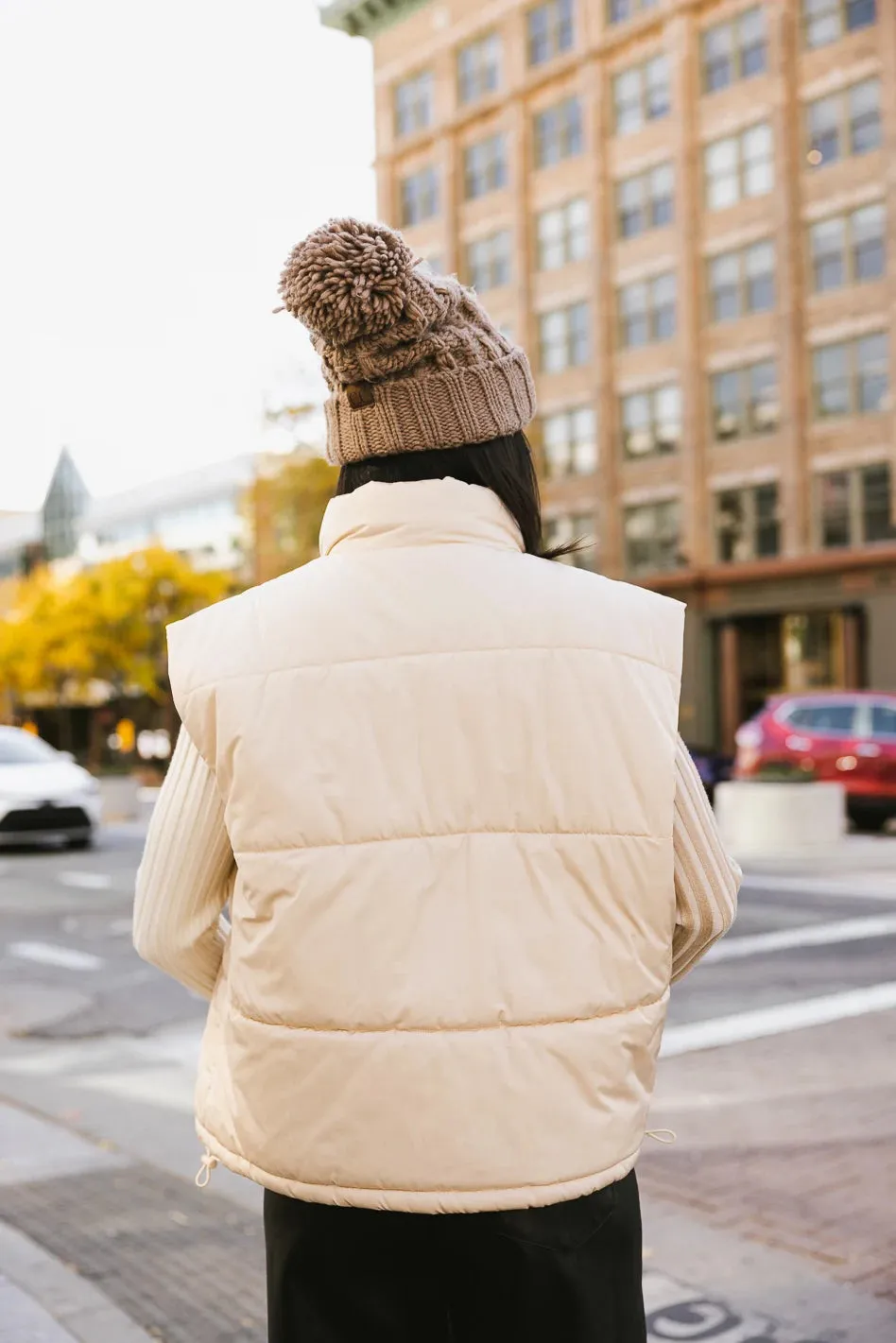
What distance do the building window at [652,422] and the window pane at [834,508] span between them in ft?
14.9

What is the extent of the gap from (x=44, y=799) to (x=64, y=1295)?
14759 millimetres

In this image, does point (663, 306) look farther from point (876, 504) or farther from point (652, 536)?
point (876, 504)

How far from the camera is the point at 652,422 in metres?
35.5

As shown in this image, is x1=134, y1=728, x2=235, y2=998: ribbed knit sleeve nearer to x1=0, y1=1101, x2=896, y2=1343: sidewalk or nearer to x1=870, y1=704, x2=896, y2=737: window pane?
x1=0, y1=1101, x2=896, y2=1343: sidewalk

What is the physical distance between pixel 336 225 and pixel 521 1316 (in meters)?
1.38

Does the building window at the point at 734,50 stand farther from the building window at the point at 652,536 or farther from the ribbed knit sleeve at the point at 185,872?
the ribbed knit sleeve at the point at 185,872

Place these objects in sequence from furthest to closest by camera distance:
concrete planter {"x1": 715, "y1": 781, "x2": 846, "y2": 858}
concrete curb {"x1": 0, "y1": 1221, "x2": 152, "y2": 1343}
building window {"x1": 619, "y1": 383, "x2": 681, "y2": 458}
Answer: building window {"x1": 619, "y1": 383, "x2": 681, "y2": 458} → concrete planter {"x1": 715, "y1": 781, "x2": 846, "y2": 858} → concrete curb {"x1": 0, "y1": 1221, "x2": 152, "y2": 1343}

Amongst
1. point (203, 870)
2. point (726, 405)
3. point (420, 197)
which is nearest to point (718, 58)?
point (726, 405)

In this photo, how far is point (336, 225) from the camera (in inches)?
72.4

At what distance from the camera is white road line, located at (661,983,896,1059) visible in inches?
268

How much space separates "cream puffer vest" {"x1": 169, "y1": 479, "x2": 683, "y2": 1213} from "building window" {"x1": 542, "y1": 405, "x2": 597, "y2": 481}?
116 feet

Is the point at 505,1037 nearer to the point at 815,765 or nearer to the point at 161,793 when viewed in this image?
the point at 161,793

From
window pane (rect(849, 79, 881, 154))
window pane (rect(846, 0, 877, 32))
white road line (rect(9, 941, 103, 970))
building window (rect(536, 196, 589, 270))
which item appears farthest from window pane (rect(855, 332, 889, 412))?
white road line (rect(9, 941, 103, 970))

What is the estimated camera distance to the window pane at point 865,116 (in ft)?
99.7
